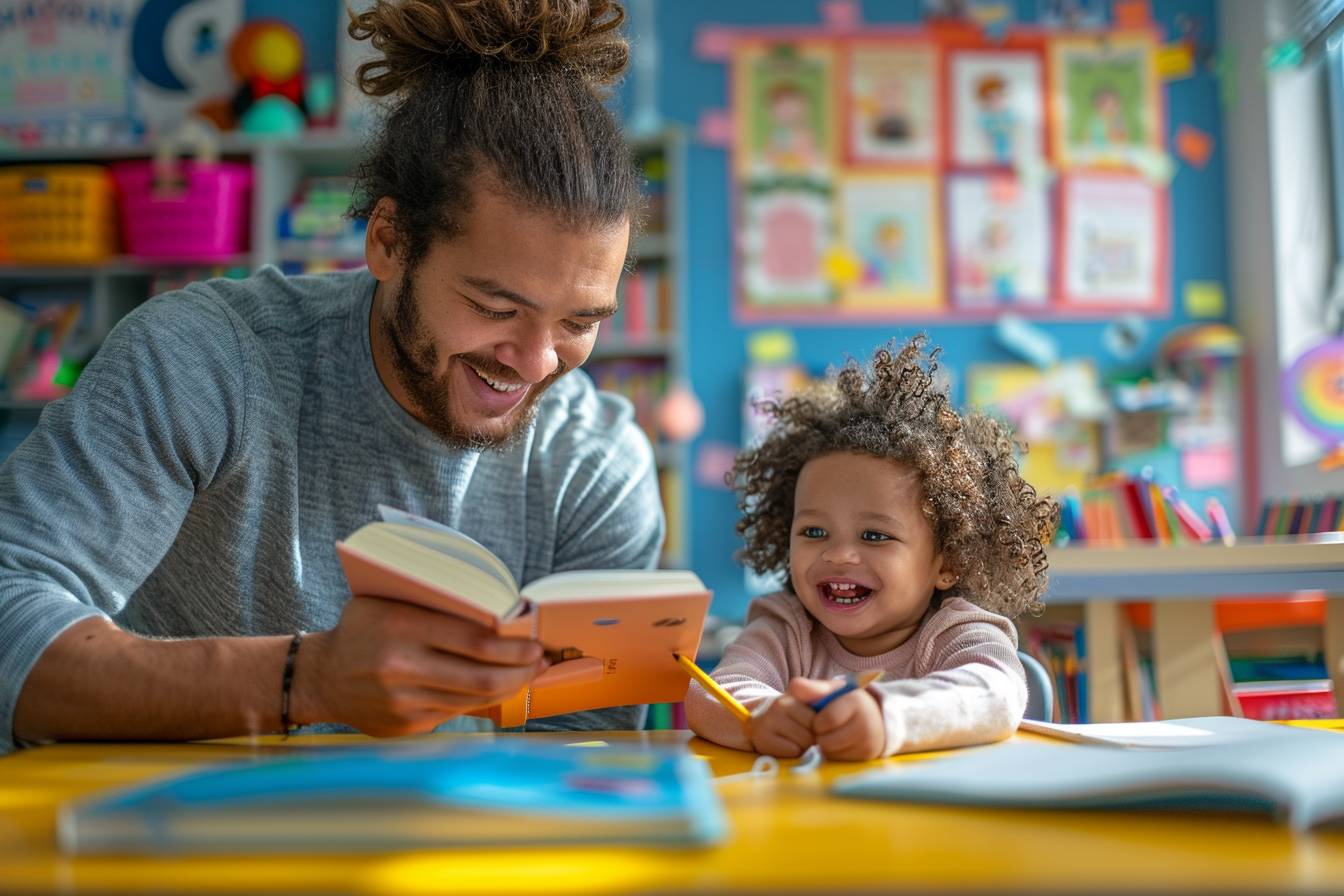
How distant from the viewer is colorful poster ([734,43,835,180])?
152 inches

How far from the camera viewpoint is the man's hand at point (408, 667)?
3.05ft

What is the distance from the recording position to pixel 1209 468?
3686 mm

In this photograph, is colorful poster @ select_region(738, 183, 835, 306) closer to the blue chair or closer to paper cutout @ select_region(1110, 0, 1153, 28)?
paper cutout @ select_region(1110, 0, 1153, 28)

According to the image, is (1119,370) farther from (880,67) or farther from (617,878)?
(617,878)

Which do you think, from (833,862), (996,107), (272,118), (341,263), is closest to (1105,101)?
(996,107)

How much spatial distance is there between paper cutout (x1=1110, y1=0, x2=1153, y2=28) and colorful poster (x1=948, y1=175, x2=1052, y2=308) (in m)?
0.59

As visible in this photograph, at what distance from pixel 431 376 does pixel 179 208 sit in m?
2.65

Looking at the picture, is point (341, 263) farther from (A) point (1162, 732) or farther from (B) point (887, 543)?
(A) point (1162, 732)

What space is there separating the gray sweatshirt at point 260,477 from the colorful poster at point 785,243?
2201 mm

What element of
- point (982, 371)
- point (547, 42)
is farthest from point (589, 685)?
point (982, 371)

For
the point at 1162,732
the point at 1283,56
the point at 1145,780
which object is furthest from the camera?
the point at 1283,56

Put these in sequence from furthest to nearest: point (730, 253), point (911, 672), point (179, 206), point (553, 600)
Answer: point (730, 253), point (179, 206), point (911, 672), point (553, 600)

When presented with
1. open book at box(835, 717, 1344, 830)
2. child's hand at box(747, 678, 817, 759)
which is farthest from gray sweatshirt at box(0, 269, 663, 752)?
open book at box(835, 717, 1344, 830)

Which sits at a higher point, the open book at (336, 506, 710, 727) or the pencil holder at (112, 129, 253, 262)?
the pencil holder at (112, 129, 253, 262)
